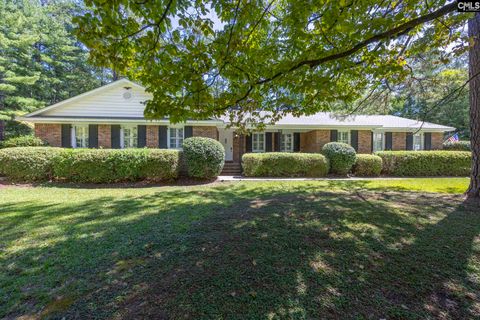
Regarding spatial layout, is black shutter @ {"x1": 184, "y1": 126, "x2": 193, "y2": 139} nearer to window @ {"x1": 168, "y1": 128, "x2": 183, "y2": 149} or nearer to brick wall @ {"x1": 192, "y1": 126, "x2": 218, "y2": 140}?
brick wall @ {"x1": 192, "y1": 126, "x2": 218, "y2": 140}

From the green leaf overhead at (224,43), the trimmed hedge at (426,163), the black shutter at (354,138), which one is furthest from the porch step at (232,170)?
the green leaf overhead at (224,43)

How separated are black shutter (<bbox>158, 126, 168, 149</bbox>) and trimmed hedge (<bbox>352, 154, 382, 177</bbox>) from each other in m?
10.8

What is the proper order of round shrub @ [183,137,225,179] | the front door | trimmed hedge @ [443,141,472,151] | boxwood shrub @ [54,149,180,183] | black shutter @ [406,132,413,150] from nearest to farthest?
boxwood shrub @ [54,149,180,183], round shrub @ [183,137,225,179], the front door, black shutter @ [406,132,413,150], trimmed hedge @ [443,141,472,151]

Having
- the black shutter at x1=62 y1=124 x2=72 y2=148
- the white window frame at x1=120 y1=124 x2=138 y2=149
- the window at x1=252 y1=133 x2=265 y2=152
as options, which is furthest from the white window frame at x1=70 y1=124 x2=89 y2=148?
the window at x1=252 y1=133 x2=265 y2=152

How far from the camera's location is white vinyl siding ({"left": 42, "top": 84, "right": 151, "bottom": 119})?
13.7 m

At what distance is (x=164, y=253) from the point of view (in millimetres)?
3363

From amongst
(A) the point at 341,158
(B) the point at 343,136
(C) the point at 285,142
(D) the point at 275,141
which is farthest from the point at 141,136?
(B) the point at 343,136

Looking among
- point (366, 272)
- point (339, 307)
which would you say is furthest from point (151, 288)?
point (366, 272)

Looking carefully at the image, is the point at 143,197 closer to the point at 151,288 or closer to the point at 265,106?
the point at 265,106

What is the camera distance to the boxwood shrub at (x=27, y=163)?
9.79 meters

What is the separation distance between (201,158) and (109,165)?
12.6 feet

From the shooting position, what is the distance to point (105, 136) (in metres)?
13.5

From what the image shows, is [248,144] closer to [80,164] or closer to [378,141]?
[378,141]

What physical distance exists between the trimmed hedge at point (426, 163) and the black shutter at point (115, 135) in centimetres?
1509
